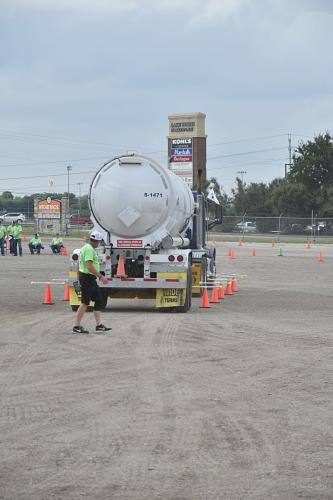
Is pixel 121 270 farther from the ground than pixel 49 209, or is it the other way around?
pixel 49 209

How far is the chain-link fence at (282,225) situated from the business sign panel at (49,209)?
46.2 ft

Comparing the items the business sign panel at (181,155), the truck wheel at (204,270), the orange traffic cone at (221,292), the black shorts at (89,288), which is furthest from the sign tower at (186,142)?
the black shorts at (89,288)

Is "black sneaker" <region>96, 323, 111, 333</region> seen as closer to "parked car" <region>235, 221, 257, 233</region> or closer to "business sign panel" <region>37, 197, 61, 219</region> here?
"business sign panel" <region>37, 197, 61, 219</region>

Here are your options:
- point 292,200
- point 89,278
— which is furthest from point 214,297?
point 292,200

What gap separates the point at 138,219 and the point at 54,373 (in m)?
8.66

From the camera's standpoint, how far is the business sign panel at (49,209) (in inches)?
3115

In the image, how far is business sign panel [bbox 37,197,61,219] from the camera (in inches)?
3115

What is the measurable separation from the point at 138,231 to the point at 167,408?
10786 millimetres

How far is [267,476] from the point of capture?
6875mm

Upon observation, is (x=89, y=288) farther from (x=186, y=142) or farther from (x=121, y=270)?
(x=186, y=142)

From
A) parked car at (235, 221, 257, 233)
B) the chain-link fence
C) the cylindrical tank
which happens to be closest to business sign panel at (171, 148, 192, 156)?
the chain-link fence

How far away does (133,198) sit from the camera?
19.8 m

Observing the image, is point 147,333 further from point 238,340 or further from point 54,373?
point 54,373

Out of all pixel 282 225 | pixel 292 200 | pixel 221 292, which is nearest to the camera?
pixel 221 292
